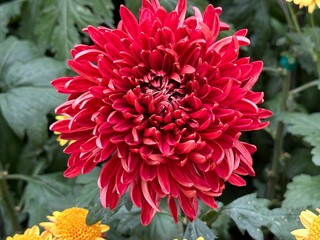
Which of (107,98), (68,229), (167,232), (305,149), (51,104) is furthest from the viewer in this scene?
(305,149)

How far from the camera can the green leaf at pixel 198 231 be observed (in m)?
0.84

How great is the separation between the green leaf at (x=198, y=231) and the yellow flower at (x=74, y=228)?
4.4 inches

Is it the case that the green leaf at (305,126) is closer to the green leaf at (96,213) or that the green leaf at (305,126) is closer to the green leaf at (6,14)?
the green leaf at (96,213)

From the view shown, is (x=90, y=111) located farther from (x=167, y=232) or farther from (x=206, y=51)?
(x=167, y=232)

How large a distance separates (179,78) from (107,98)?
3.3 inches

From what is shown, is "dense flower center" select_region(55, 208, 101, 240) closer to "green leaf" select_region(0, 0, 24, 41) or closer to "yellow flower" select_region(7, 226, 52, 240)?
"yellow flower" select_region(7, 226, 52, 240)

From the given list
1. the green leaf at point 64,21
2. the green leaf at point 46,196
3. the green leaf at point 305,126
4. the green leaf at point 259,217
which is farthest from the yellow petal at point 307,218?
the green leaf at point 64,21

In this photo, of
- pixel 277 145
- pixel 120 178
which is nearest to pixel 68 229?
pixel 120 178

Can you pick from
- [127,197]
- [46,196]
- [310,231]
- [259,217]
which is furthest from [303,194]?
[46,196]

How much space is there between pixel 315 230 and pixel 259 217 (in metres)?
0.14

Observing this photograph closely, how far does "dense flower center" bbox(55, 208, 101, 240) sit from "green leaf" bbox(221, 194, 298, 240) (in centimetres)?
20

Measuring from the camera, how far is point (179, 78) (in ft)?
2.30

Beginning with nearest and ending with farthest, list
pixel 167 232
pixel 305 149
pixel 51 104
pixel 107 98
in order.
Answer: pixel 107 98 < pixel 167 232 < pixel 51 104 < pixel 305 149

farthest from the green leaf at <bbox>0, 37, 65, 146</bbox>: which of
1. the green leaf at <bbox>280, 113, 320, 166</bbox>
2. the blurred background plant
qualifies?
the green leaf at <bbox>280, 113, 320, 166</bbox>
